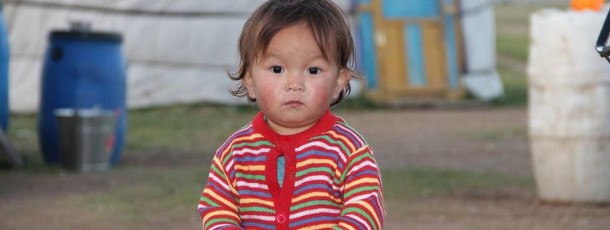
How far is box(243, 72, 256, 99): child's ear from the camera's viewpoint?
3306 millimetres

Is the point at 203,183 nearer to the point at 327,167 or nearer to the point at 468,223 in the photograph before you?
the point at 468,223

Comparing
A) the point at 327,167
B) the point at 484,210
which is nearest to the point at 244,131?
the point at 327,167

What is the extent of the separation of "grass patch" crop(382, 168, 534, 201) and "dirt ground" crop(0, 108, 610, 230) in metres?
0.23

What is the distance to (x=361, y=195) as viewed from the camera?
3150mm

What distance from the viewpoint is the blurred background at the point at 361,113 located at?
25.9ft

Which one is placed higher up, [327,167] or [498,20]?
[327,167]

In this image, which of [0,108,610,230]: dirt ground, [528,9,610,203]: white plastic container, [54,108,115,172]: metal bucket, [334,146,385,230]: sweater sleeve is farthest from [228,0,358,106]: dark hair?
[54,108,115,172]: metal bucket

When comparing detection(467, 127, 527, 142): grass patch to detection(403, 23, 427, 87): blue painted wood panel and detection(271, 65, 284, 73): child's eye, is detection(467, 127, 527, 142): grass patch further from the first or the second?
→ detection(271, 65, 284, 73): child's eye

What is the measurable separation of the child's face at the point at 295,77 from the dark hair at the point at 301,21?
2cm

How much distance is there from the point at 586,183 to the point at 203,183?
8.41ft

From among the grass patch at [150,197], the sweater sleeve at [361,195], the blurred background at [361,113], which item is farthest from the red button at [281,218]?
the grass patch at [150,197]

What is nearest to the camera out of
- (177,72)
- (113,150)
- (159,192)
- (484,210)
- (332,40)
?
(332,40)

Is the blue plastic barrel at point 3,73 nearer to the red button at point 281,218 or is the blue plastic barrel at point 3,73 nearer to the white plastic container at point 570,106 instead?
the white plastic container at point 570,106

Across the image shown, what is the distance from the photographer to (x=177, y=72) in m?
16.4
